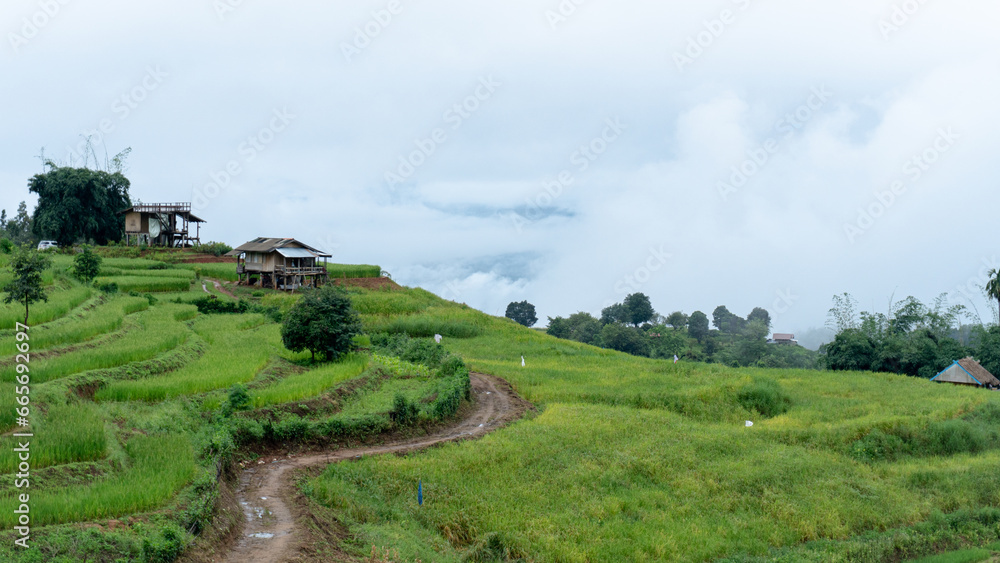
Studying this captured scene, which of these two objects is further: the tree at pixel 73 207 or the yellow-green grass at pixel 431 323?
the tree at pixel 73 207

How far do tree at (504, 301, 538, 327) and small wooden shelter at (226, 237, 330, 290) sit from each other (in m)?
57.9

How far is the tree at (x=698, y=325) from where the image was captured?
10150 centimetres

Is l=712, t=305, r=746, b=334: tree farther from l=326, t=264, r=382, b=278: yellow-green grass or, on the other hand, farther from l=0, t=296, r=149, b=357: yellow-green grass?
l=0, t=296, r=149, b=357: yellow-green grass

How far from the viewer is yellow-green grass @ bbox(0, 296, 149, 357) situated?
1772 cm

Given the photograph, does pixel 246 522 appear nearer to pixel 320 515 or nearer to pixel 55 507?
pixel 320 515

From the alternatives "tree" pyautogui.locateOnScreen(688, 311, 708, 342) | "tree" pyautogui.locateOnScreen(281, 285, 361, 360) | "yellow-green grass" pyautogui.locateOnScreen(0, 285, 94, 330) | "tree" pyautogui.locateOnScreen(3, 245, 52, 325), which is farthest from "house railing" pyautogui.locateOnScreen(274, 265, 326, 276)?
"tree" pyautogui.locateOnScreen(688, 311, 708, 342)

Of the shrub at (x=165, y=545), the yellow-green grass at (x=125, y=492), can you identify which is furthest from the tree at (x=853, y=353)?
the shrub at (x=165, y=545)

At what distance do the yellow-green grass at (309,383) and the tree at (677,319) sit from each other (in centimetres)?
8417

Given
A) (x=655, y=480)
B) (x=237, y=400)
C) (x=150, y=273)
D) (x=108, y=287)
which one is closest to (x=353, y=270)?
(x=150, y=273)

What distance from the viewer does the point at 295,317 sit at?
2417 cm

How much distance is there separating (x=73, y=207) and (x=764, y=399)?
5865 centimetres

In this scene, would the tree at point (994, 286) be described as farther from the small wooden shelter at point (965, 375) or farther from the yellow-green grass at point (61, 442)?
the yellow-green grass at point (61, 442)

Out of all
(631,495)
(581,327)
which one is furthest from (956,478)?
(581,327)

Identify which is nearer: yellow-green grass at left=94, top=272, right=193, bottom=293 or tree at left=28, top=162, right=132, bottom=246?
yellow-green grass at left=94, top=272, right=193, bottom=293
